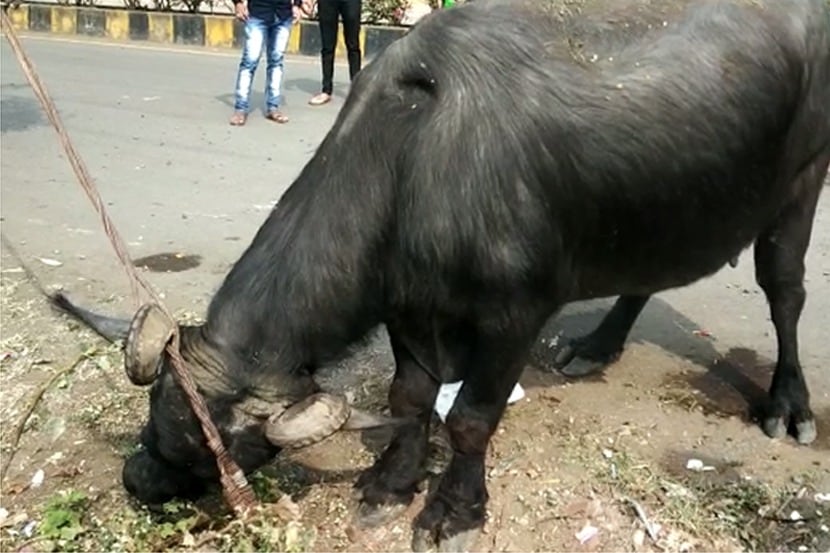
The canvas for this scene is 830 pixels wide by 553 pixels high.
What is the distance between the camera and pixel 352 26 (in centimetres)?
1009

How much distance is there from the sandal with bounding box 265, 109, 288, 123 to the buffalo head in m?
6.44

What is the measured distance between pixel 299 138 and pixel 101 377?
471 cm

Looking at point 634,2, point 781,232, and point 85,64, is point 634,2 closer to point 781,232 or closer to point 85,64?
point 781,232

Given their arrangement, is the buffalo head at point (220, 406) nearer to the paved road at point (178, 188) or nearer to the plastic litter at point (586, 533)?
the plastic litter at point (586, 533)

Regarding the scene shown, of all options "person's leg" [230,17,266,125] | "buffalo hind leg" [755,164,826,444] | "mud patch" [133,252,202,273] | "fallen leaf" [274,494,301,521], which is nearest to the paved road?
"mud patch" [133,252,202,273]

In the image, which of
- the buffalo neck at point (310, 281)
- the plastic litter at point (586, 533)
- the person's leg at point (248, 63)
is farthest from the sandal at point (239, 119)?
the plastic litter at point (586, 533)

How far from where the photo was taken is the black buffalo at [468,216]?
3051mm

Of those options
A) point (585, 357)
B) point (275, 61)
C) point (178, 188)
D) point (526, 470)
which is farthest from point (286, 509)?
point (275, 61)

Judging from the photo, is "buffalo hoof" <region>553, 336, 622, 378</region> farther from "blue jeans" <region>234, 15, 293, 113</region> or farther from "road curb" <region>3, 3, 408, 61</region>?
"road curb" <region>3, 3, 408, 61</region>

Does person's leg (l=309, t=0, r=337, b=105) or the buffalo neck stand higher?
person's leg (l=309, t=0, r=337, b=105)

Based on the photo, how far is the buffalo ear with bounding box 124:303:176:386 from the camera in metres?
2.87

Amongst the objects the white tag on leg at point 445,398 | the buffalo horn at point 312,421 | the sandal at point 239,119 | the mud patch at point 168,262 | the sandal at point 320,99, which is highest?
the sandal at point 320,99

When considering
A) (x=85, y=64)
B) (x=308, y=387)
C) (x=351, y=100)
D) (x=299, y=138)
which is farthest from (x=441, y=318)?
(x=85, y=64)

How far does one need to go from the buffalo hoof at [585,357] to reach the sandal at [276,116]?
5246 mm
